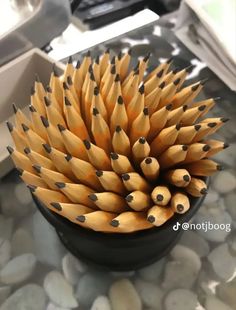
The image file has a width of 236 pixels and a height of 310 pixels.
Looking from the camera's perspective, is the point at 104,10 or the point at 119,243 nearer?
the point at 119,243

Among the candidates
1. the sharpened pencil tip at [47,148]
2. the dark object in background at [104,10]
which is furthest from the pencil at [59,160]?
the dark object in background at [104,10]

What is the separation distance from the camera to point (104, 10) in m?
0.50

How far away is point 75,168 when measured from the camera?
23 cm

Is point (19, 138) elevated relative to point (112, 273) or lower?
elevated

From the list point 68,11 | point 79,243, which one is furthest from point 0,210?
point 68,11

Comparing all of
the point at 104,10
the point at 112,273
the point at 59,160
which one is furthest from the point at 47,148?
the point at 104,10

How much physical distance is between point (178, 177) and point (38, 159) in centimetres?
8

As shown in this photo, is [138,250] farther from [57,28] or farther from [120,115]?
[57,28]

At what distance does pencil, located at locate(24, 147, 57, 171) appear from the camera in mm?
237

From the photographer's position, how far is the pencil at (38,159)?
237 mm

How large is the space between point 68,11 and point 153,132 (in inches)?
8.6

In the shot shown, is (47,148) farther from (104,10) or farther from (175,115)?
(104,10)

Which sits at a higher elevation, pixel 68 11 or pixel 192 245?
pixel 68 11

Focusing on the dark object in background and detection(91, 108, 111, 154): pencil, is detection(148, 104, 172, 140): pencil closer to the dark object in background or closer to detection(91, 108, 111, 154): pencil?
detection(91, 108, 111, 154): pencil
